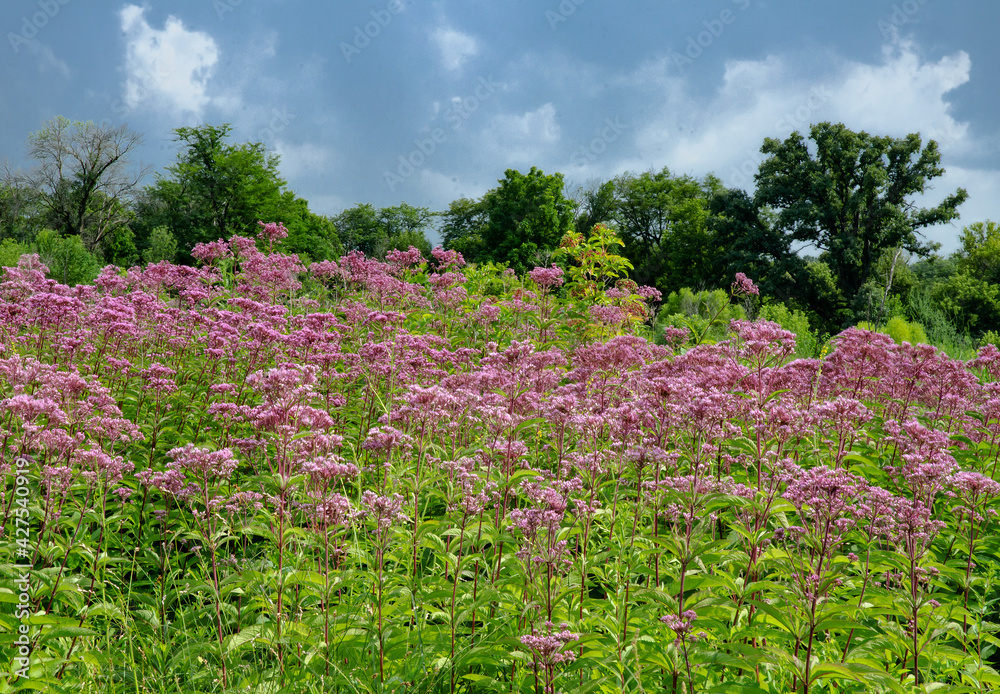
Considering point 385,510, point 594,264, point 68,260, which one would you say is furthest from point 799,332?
point 68,260

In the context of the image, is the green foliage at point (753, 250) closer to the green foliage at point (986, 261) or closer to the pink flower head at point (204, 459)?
the green foliage at point (986, 261)

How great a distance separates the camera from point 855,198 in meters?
40.7

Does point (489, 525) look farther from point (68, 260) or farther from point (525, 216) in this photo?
point (525, 216)

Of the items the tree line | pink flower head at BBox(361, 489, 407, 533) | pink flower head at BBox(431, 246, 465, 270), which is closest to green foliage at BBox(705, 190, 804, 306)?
the tree line

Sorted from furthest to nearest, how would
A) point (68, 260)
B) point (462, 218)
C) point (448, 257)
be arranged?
point (462, 218), point (68, 260), point (448, 257)

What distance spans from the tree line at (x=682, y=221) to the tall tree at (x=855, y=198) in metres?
0.10

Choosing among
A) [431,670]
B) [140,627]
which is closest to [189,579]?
[140,627]

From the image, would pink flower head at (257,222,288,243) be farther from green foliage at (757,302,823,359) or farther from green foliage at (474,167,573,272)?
green foliage at (474,167,573,272)

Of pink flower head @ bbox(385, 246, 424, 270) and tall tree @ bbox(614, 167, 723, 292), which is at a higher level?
tall tree @ bbox(614, 167, 723, 292)

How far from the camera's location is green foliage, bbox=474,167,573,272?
54281mm

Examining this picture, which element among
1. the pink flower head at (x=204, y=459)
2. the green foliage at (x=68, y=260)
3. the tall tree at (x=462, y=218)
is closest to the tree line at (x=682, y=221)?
the green foliage at (x=68, y=260)

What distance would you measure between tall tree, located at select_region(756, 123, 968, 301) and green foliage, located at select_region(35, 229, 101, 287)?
42360 millimetres

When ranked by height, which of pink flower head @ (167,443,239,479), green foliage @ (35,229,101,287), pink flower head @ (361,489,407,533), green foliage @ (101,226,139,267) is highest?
green foliage @ (101,226,139,267)

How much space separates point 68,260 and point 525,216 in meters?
37.0
